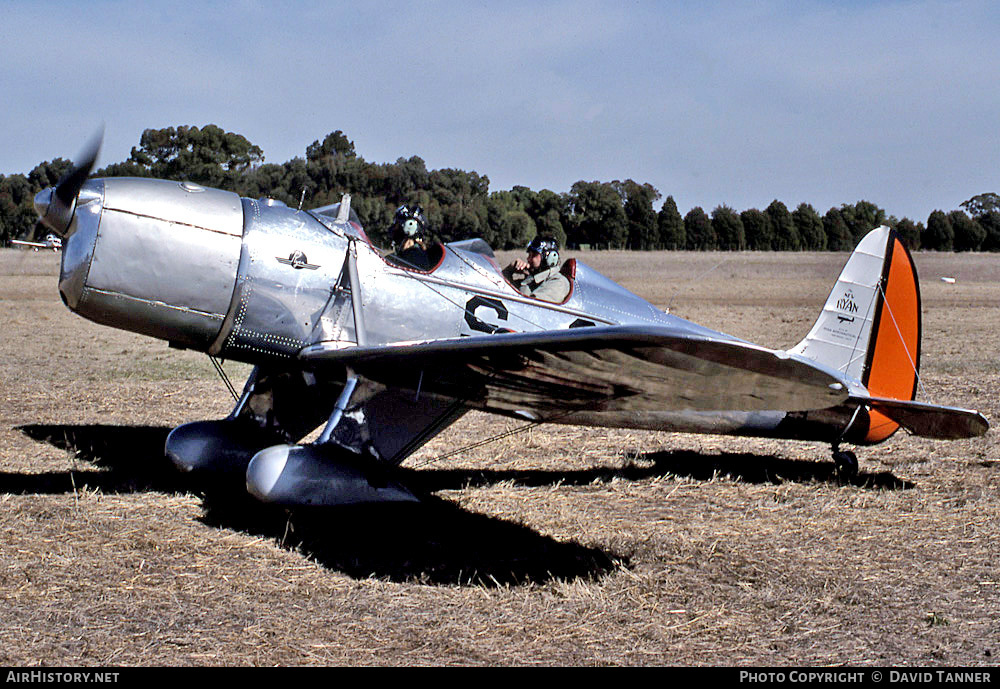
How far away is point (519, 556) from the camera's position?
5.38 meters

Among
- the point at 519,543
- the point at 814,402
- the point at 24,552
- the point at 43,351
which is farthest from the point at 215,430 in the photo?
the point at 43,351

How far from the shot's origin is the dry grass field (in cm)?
404

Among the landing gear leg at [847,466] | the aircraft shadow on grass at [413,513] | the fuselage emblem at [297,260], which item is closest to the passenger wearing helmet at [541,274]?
the fuselage emblem at [297,260]

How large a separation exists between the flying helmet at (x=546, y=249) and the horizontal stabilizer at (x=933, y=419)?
2435 millimetres

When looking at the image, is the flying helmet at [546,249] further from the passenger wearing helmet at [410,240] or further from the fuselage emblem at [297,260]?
the fuselage emblem at [297,260]

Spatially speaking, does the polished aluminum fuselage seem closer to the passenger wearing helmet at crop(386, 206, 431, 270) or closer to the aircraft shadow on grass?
the passenger wearing helmet at crop(386, 206, 431, 270)

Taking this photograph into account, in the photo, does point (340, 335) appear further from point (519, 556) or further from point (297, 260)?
point (519, 556)

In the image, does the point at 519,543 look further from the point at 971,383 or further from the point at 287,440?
the point at 971,383

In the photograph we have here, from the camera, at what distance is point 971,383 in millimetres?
11273

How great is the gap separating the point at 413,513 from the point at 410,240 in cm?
189

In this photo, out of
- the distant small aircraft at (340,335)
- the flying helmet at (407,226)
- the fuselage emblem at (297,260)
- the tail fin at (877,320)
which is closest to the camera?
the distant small aircraft at (340,335)

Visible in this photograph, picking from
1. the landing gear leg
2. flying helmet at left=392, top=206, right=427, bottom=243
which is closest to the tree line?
flying helmet at left=392, top=206, right=427, bottom=243

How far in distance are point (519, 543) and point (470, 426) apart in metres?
3.66

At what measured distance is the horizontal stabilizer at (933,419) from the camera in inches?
219
